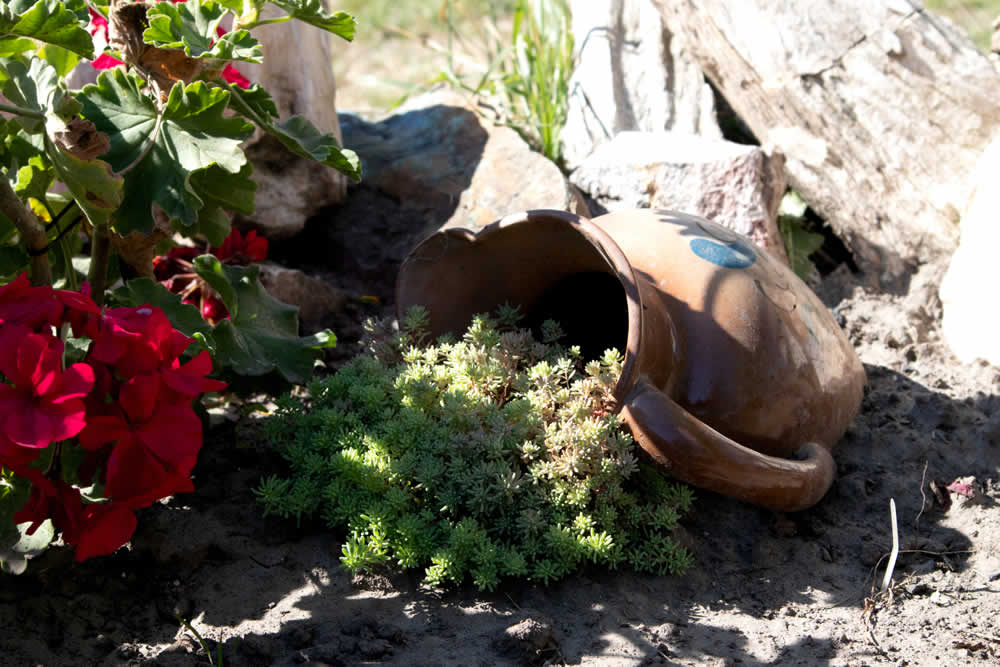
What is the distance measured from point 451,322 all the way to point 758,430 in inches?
34.0

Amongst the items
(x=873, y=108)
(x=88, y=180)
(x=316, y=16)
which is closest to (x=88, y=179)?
(x=88, y=180)

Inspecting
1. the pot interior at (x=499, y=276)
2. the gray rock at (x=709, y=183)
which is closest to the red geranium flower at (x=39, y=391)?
the pot interior at (x=499, y=276)

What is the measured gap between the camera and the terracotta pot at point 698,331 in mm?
1912

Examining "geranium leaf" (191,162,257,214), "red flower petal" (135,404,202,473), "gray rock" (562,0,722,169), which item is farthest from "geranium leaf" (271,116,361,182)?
"gray rock" (562,0,722,169)

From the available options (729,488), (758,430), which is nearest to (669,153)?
(758,430)

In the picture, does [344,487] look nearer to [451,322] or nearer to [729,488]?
[451,322]

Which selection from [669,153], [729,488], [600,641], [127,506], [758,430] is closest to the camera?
[127,506]

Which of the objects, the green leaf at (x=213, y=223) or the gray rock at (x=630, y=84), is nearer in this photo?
the green leaf at (x=213, y=223)

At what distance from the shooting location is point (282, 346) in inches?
86.6

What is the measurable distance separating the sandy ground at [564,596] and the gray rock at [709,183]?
934 millimetres

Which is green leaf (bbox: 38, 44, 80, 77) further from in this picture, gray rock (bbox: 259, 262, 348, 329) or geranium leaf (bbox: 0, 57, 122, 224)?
gray rock (bbox: 259, 262, 348, 329)

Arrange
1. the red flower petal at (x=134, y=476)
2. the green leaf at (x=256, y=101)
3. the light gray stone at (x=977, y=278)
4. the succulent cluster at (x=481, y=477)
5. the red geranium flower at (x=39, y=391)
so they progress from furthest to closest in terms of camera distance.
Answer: the light gray stone at (x=977, y=278), the green leaf at (x=256, y=101), the succulent cluster at (x=481, y=477), the red flower petal at (x=134, y=476), the red geranium flower at (x=39, y=391)

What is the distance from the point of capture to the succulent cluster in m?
1.88

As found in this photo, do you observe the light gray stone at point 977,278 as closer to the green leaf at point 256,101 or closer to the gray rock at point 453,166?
→ the gray rock at point 453,166
